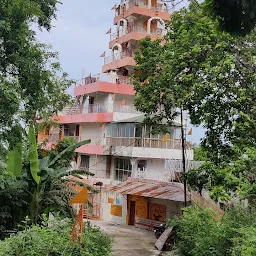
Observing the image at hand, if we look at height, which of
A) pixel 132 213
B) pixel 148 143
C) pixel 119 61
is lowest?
pixel 132 213

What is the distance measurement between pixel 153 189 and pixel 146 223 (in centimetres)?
288

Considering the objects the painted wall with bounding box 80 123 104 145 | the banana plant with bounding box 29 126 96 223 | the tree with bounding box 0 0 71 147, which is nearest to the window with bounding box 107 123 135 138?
Answer: the painted wall with bounding box 80 123 104 145

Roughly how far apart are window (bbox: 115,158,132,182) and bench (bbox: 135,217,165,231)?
271 cm

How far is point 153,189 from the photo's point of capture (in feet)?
58.4

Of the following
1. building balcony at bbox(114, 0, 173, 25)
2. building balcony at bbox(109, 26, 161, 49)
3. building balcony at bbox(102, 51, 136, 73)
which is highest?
building balcony at bbox(114, 0, 173, 25)

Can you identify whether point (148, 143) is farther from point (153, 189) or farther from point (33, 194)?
point (33, 194)

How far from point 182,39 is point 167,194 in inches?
301

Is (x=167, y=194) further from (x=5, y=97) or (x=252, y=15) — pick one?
(x=252, y=15)

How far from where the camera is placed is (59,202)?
1091 cm

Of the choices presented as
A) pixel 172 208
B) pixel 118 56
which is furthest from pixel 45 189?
pixel 118 56

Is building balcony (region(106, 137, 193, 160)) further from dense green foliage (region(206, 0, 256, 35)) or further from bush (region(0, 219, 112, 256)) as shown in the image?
dense green foliage (region(206, 0, 256, 35))

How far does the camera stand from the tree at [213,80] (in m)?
9.76

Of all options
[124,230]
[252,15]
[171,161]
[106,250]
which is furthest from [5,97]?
[124,230]

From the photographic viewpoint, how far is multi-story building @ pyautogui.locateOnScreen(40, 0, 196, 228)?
69.1 feet
